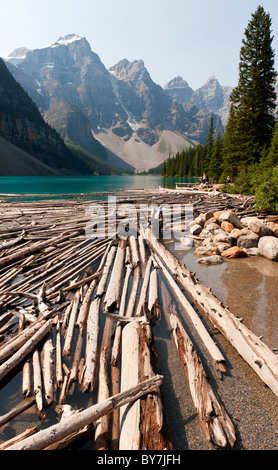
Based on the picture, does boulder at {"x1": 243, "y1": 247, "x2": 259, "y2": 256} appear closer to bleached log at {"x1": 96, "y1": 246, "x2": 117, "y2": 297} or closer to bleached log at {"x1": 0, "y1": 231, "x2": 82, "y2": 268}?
bleached log at {"x1": 96, "y1": 246, "x2": 117, "y2": 297}

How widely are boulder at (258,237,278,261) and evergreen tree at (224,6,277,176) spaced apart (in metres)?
27.3

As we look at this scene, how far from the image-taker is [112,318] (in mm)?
5180

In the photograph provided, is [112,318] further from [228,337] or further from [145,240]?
[145,240]

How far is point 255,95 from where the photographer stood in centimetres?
3394

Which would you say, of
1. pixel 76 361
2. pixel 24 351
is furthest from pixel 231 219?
pixel 24 351

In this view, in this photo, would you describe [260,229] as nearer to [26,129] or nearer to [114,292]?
[114,292]

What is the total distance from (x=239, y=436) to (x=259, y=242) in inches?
363

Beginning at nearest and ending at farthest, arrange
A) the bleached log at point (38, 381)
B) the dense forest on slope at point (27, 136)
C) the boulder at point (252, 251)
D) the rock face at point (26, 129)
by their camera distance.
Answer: the bleached log at point (38, 381) < the boulder at point (252, 251) < the dense forest on slope at point (27, 136) < the rock face at point (26, 129)

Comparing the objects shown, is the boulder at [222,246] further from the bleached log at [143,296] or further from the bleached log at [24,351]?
the bleached log at [24,351]

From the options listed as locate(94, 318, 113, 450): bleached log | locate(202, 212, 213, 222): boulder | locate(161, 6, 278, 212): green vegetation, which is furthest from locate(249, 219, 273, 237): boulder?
locate(161, 6, 278, 212): green vegetation

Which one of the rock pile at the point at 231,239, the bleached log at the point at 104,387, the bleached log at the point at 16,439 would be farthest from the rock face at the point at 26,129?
the bleached log at the point at 16,439

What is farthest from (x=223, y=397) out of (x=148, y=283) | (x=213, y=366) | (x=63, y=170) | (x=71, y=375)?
(x=63, y=170)

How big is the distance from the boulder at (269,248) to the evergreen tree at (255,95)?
27283mm

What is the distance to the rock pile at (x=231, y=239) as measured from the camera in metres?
10.1
